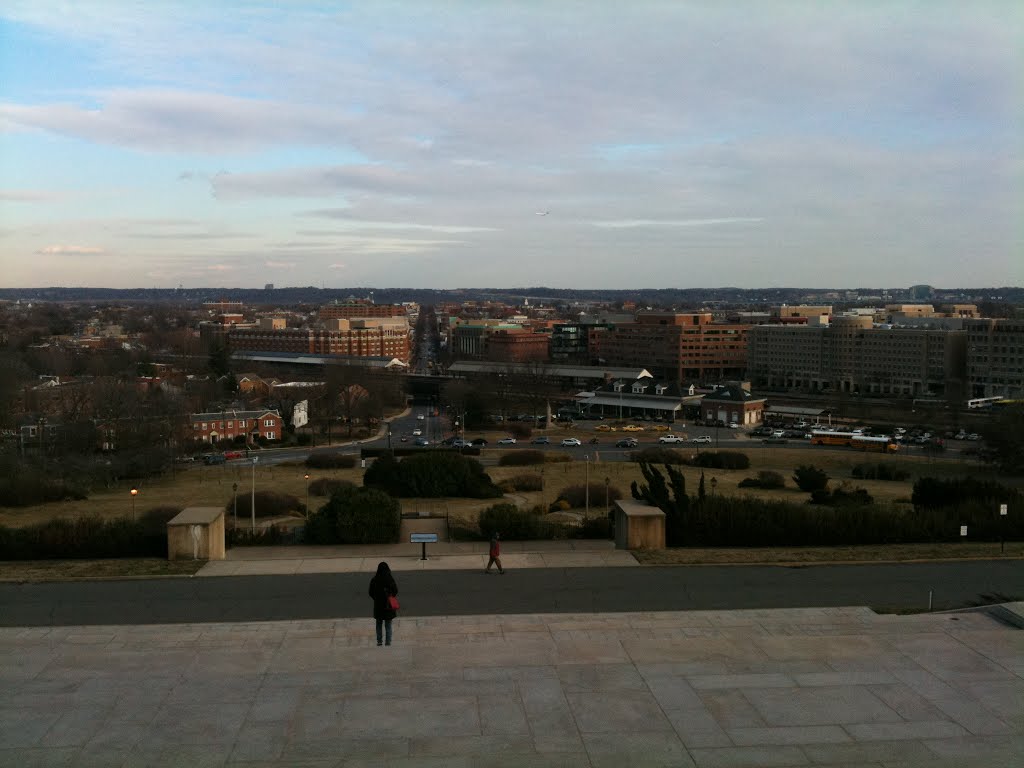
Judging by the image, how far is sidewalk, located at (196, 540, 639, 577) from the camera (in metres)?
13.3

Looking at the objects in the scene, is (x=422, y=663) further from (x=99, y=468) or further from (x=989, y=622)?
(x=99, y=468)

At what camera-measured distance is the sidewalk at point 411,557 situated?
43.7 feet

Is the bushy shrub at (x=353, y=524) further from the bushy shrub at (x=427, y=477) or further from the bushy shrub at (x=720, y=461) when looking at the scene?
the bushy shrub at (x=720, y=461)

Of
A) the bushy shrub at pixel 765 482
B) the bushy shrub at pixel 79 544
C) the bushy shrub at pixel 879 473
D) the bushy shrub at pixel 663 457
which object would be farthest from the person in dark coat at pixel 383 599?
the bushy shrub at pixel 879 473

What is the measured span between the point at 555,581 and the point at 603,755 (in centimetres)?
540

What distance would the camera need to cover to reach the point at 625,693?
8.43 metres

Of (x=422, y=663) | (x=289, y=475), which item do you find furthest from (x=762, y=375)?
(x=422, y=663)

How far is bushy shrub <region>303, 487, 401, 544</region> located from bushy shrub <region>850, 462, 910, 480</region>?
108ft

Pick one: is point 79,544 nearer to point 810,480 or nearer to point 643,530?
point 643,530

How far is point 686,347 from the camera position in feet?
353

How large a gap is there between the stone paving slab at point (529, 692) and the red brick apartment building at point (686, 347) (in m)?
96.5

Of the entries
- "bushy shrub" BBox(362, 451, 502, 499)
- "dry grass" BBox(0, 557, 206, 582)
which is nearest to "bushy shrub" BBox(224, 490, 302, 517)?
"bushy shrub" BBox(362, 451, 502, 499)

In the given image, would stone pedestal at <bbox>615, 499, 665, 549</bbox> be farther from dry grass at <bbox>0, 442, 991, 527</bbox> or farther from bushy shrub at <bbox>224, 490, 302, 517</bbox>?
bushy shrub at <bbox>224, 490, 302, 517</bbox>

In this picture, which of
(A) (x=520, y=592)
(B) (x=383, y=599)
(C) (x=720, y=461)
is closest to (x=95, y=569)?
(B) (x=383, y=599)
